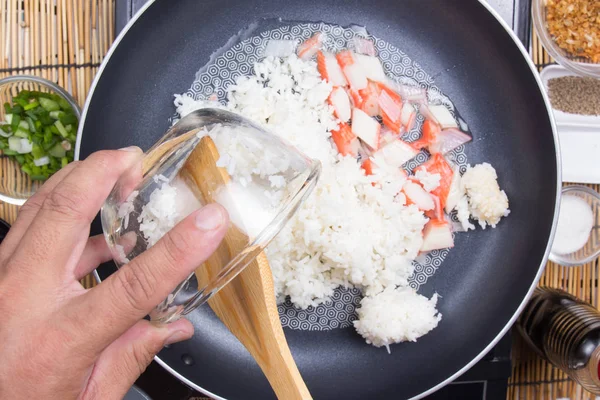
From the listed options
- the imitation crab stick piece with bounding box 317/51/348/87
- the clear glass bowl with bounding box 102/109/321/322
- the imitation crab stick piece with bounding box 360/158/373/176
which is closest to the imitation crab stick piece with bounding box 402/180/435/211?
the imitation crab stick piece with bounding box 360/158/373/176

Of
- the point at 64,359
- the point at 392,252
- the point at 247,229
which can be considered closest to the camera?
the point at 64,359

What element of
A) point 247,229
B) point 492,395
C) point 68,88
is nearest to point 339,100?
point 247,229

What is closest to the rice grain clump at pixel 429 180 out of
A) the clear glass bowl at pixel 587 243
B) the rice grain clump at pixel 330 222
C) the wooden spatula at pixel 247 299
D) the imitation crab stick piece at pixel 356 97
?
the rice grain clump at pixel 330 222

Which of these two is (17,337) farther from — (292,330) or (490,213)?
(490,213)

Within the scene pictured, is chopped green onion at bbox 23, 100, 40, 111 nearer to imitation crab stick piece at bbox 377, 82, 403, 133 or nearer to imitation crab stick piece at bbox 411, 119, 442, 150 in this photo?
imitation crab stick piece at bbox 377, 82, 403, 133

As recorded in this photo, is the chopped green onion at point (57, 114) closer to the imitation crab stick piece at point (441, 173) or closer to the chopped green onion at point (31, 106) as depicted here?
the chopped green onion at point (31, 106)

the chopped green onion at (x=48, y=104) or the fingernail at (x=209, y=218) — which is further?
the chopped green onion at (x=48, y=104)
